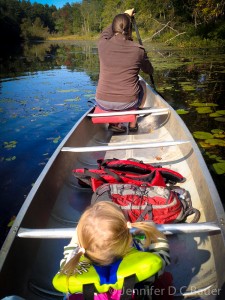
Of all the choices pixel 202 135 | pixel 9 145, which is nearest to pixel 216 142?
pixel 202 135

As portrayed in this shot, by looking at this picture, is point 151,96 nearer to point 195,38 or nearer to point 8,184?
point 8,184

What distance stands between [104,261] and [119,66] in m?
2.80

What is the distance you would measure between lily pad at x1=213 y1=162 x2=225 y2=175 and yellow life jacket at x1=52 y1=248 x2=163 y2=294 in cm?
246

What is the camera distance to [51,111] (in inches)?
257

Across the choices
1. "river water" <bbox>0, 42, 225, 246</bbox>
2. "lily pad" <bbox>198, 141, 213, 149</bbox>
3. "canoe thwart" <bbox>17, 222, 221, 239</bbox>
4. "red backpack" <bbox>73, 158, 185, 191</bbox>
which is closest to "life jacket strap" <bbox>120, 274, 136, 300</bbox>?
"canoe thwart" <bbox>17, 222, 221, 239</bbox>

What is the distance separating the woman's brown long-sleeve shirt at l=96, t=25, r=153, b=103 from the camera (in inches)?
132

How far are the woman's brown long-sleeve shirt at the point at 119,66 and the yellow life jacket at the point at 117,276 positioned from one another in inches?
108

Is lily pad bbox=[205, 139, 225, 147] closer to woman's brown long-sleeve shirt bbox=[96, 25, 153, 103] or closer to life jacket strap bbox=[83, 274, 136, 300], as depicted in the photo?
woman's brown long-sleeve shirt bbox=[96, 25, 153, 103]

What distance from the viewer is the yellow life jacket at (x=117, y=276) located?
1.11 meters

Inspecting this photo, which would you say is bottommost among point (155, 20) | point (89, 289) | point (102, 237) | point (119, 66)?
point (89, 289)

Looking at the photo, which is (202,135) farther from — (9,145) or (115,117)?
(9,145)

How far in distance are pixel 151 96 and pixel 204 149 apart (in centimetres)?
167

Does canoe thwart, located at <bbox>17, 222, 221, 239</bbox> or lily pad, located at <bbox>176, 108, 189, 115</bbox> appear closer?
canoe thwart, located at <bbox>17, 222, 221, 239</bbox>

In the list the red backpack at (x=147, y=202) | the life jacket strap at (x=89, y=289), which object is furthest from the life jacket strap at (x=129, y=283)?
the red backpack at (x=147, y=202)
